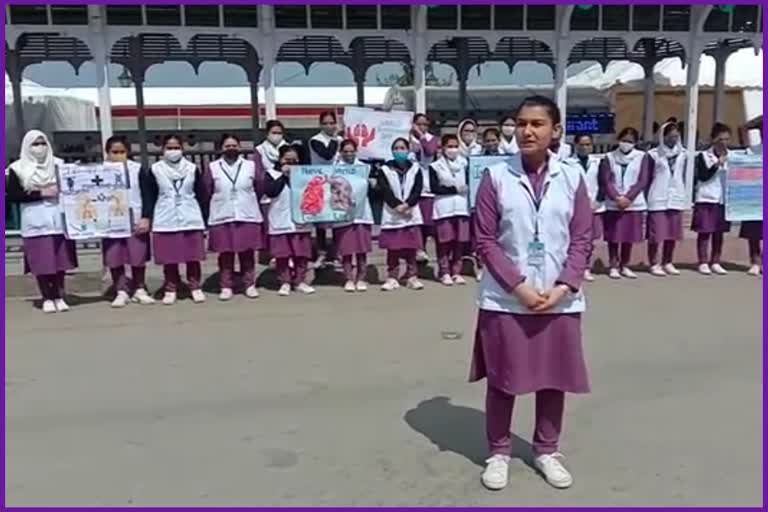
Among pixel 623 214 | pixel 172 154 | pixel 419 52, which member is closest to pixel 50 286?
pixel 172 154

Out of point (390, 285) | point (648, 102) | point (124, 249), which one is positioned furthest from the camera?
point (648, 102)

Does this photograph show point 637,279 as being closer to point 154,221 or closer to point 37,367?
point 154,221

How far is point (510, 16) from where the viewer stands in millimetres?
12867

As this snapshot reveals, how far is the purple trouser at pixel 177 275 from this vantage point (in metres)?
7.91

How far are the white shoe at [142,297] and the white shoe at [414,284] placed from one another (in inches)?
98.1

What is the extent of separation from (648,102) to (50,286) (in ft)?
42.0

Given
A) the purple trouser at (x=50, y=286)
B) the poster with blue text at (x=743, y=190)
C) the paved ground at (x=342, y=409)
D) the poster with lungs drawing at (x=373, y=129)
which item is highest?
the poster with lungs drawing at (x=373, y=129)

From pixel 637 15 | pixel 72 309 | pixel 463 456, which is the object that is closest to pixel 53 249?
pixel 72 309

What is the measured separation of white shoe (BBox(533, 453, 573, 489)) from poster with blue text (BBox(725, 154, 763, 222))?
6060 mm

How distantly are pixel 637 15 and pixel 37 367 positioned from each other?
10.8 m

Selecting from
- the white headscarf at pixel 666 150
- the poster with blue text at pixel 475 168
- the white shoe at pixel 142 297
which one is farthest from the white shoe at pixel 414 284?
the white headscarf at pixel 666 150

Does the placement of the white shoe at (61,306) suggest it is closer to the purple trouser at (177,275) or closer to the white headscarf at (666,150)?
the purple trouser at (177,275)

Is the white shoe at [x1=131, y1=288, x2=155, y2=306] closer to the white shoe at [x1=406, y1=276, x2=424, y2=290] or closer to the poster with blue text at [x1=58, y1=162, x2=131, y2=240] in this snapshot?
the poster with blue text at [x1=58, y1=162, x2=131, y2=240]

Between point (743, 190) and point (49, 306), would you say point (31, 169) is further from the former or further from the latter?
point (743, 190)
